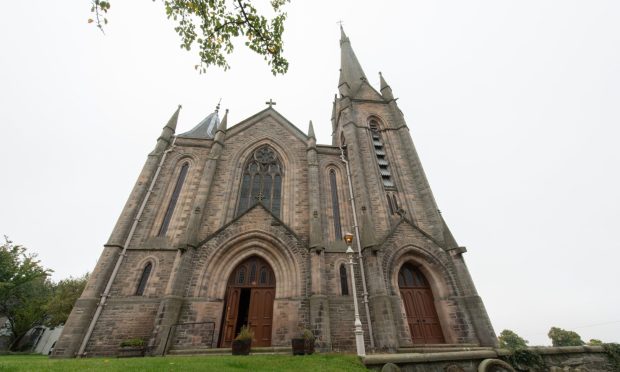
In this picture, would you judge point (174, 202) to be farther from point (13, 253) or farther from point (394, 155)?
point (13, 253)

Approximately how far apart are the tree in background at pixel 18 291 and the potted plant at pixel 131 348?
19.3 meters

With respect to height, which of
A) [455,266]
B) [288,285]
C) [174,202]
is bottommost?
[288,285]

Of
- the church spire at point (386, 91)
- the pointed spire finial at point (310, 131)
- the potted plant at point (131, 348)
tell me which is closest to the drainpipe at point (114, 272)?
the potted plant at point (131, 348)

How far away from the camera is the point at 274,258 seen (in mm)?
12891

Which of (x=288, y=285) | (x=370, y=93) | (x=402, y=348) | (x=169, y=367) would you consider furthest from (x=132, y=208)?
(x=370, y=93)

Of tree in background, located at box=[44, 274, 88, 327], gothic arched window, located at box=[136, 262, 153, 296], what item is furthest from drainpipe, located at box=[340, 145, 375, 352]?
tree in background, located at box=[44, 274, 88, 327]

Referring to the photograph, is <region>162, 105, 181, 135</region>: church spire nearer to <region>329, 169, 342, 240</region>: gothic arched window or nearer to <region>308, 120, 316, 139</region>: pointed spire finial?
<region>308, 120, 316, 139</region>: pointed spire finial

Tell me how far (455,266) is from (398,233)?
313 centimetres

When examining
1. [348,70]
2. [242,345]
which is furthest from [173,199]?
[348,70]

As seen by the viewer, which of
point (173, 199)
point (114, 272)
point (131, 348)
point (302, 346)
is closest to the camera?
point (302, 346)

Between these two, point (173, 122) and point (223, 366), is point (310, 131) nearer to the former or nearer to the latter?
point (173, 122)

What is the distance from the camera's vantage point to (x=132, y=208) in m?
13.7

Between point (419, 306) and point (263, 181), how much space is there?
11.5m

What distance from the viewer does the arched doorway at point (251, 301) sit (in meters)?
11.4
